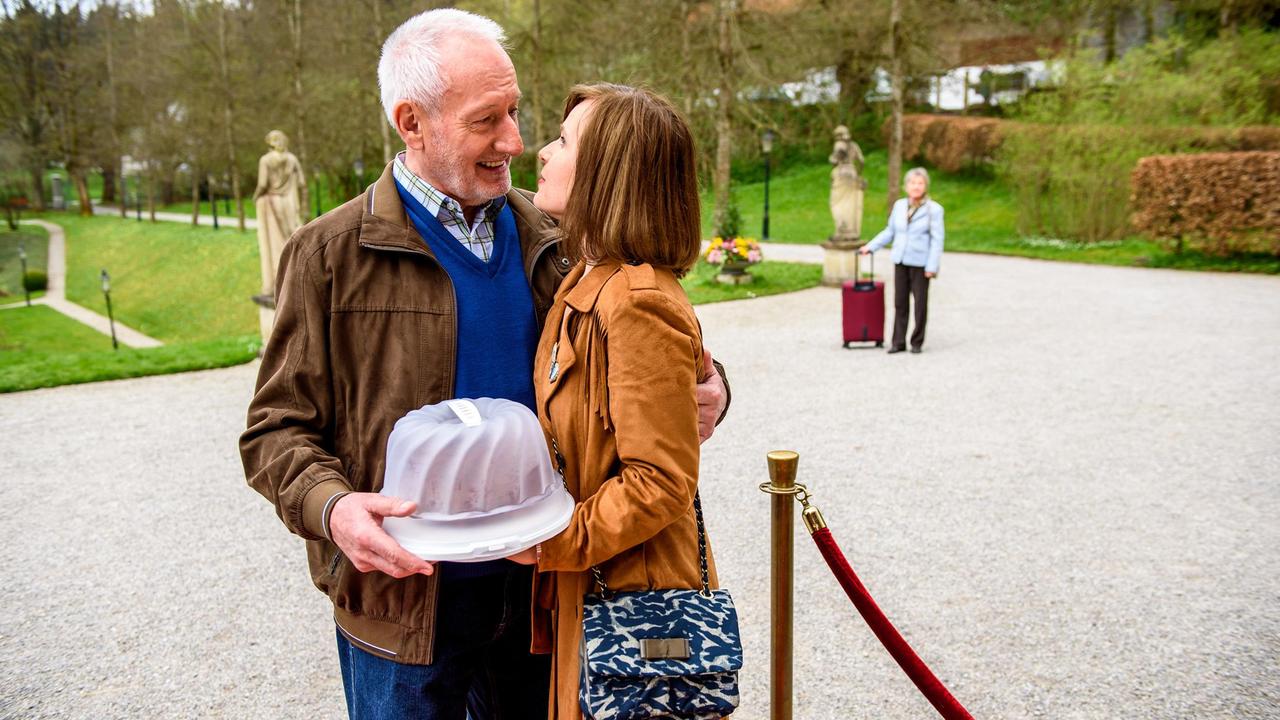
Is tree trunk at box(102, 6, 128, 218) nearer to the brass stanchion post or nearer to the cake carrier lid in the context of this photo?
the brass stanchion post

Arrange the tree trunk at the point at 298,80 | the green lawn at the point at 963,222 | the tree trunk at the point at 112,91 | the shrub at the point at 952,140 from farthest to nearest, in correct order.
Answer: the tree trunk at the point at 112,91 → the shrub at the point at 952,140 → the tree trunk at the point at 298,80 → the green lawn at the point at 963,222

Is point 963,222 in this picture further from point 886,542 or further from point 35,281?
point 35,281

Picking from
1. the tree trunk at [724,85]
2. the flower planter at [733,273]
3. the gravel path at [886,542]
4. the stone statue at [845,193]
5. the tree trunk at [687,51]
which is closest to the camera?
the gravel path at [886,542]

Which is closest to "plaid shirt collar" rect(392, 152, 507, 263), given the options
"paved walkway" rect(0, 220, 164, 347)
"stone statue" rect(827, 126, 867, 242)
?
"stone statue" rect(827, 126, 867, 242)

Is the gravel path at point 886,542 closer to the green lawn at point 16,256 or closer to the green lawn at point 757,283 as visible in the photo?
the green lawn at point 757,283

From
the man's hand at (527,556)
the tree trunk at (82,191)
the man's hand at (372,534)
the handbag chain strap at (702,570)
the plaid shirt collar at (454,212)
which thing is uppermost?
the tree trunk at (82,191)

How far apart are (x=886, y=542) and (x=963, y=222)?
24.7m

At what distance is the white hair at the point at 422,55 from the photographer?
171cm

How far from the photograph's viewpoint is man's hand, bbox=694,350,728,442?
1902 mm

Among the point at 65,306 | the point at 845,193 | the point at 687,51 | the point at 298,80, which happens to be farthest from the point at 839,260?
the point at 65,306

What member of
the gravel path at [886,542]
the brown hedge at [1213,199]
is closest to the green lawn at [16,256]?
the gravel path at [886,542]

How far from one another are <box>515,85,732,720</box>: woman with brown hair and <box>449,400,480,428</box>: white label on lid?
0.81 ft

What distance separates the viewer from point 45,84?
135ft

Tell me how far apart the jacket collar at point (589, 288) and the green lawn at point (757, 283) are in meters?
12.2
